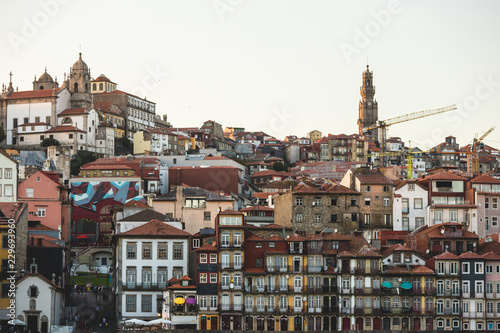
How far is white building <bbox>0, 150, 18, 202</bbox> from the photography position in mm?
106688

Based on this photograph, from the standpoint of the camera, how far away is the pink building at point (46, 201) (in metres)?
106

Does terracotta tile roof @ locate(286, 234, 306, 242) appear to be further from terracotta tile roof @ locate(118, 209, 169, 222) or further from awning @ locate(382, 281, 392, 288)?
terracotta tile roof @ locate(118, 209, 169, 222)

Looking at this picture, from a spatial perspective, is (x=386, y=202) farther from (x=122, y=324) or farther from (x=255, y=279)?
(x=122, y=324)

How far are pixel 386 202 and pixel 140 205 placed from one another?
25149mm

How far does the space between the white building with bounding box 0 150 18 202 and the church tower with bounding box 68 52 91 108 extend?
74.0 metres

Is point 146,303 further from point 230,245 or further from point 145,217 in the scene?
point 145,217

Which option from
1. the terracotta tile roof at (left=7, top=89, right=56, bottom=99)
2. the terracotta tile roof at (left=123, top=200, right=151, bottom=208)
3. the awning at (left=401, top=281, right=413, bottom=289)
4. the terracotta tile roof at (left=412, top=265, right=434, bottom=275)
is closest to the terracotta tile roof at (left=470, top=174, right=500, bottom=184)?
the terracotta tile roof at (left=412, top=265, right=434, bottom=275)

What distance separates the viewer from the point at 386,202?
103500 millimetres

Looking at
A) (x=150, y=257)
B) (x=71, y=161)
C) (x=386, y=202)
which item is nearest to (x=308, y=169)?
(x=71, y=161)

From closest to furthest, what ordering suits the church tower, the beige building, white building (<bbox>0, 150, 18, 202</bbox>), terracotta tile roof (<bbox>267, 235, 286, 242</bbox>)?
1. terracotta tile roof (<bbox>267, 235, 286, 242</bbox>)
2. white building (<bbox>0, 150, 18, 202</bbox>)
3. the beige building
4. the church tower

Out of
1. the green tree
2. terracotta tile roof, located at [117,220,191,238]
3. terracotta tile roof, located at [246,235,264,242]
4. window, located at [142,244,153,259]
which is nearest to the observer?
terracotta tile roof, located at [246,235,264,242]

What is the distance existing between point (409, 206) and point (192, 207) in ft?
72.2

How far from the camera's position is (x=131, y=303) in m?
87.1

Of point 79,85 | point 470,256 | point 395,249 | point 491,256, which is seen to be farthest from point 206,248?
point 79,85
